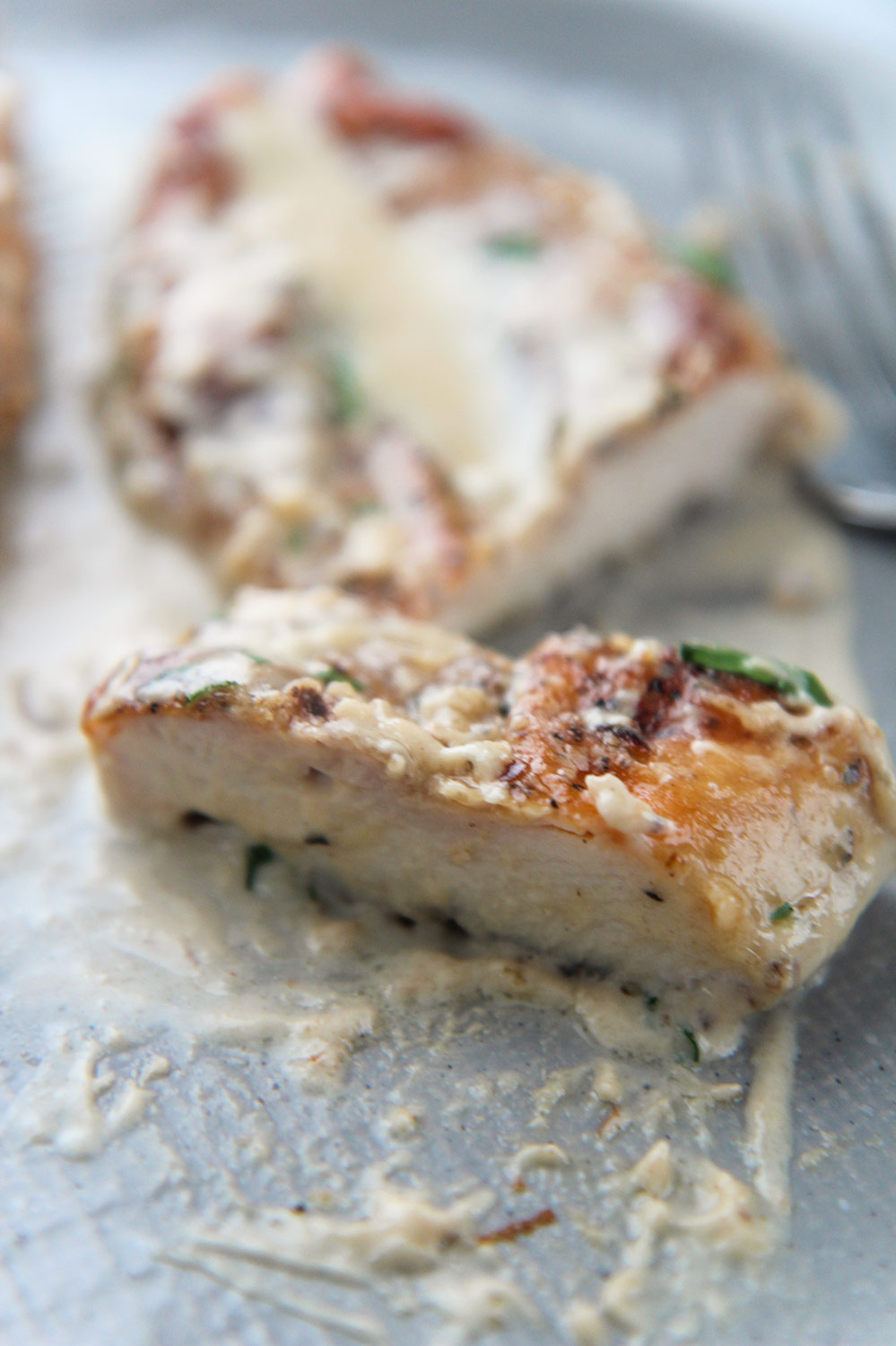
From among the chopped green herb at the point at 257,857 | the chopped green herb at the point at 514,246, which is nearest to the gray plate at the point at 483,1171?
the chopped green herb at the point at 257,857

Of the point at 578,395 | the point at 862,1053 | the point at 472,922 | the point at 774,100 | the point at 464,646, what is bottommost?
the point at 472,922

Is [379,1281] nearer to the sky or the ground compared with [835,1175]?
nearer to the ground

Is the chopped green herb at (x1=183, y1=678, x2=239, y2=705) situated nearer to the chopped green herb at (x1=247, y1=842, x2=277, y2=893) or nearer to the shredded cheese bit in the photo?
the chopped green herb at (x1=247, y1=842, x2=277, y2=893)

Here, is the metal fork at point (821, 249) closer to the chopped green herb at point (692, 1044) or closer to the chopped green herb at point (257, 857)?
the chopped green herb at point (692, 1044)

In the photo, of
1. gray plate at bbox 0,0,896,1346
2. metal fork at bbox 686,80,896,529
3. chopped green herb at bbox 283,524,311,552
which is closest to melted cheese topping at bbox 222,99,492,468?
chopped green herb at bbox 283,524,311,552

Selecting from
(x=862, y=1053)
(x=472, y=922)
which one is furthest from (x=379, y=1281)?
(x=862, y=1053)

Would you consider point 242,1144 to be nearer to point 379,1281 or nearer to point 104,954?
point 379,1281

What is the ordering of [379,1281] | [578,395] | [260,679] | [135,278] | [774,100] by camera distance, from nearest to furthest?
[379,1281] < [260,679] < [578,395] < [135,278] < [774,100]
